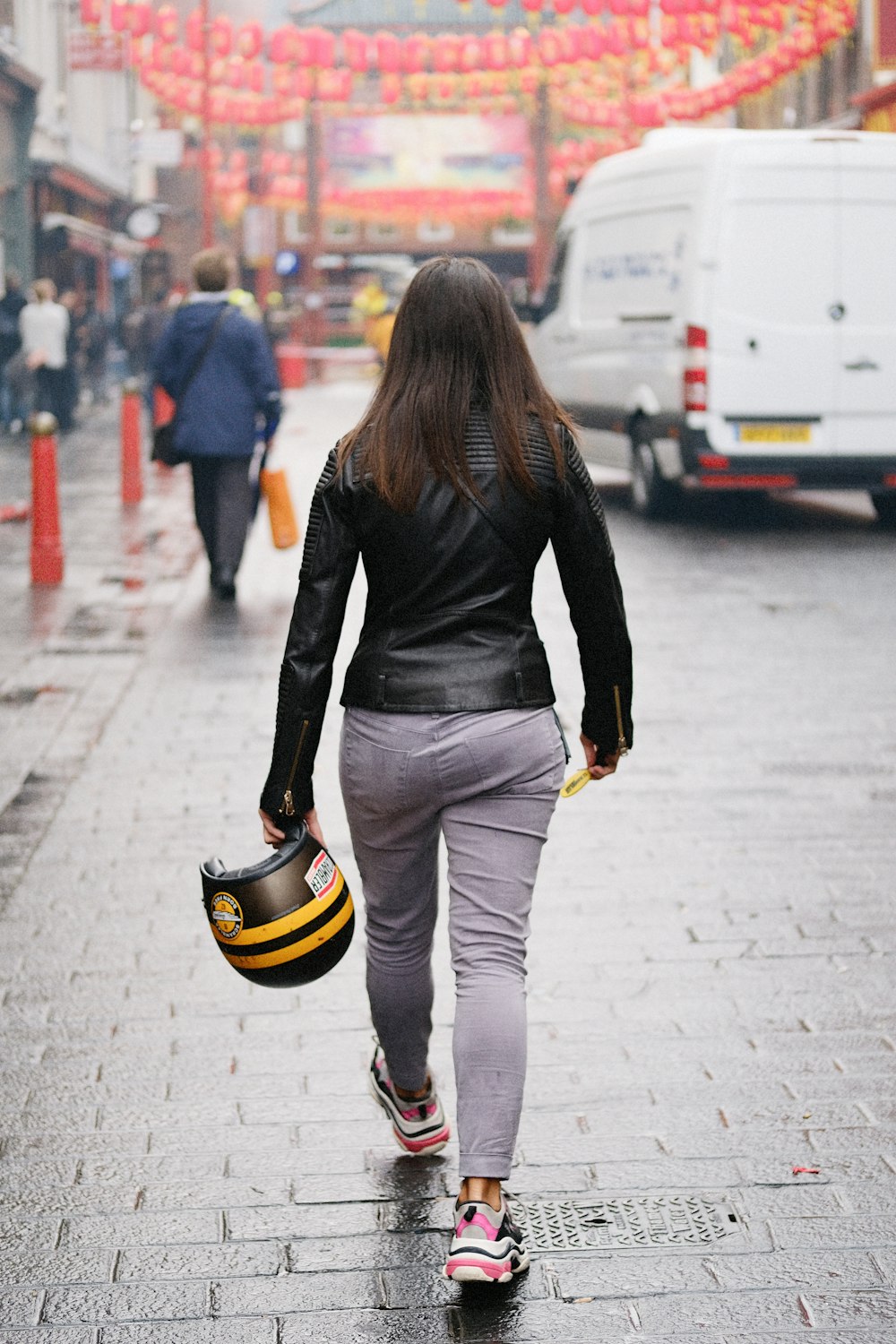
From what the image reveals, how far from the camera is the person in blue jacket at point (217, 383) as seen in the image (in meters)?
10.3

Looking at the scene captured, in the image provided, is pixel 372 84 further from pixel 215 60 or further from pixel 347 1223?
pixel 347 1223

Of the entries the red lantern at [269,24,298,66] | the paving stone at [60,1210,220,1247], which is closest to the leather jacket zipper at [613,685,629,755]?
the paving stone at [60,1210,220,1247]

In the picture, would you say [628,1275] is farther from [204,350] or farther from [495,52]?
[495,52]

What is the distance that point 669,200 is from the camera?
14.3 metres

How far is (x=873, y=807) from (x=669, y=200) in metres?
8.63

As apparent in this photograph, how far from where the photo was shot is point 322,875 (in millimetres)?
3439

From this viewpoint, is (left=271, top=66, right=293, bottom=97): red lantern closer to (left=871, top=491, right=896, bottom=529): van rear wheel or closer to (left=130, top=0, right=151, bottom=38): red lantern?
(left=130, top=0, right=151, bottom=38): red lantern

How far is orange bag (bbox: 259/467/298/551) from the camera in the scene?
10719 mm

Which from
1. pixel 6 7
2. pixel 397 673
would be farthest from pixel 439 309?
pixel 6 7

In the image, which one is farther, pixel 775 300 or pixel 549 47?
pixel 549 47

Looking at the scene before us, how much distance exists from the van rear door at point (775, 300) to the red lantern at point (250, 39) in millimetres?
23730

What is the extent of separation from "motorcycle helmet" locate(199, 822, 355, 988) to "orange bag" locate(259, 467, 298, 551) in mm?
7344

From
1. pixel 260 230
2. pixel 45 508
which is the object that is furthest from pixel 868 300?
pixel 260 230

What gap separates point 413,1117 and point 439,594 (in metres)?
1.03
